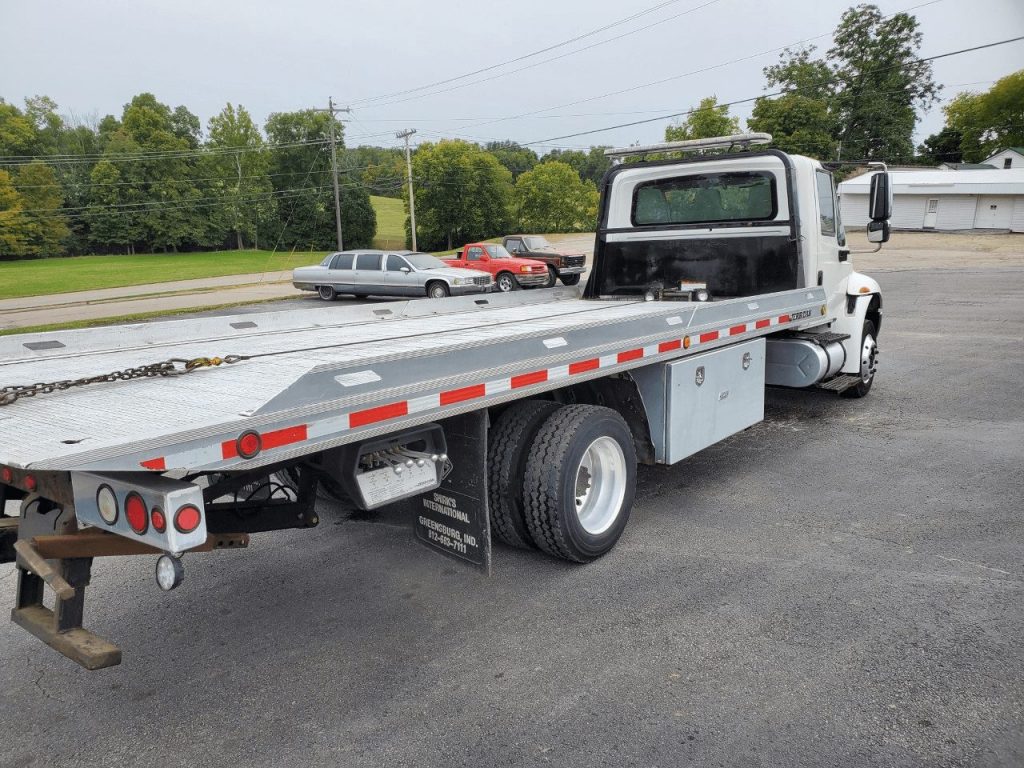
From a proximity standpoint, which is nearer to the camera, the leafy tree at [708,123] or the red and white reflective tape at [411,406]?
the red and white reflective tape at [411,406]

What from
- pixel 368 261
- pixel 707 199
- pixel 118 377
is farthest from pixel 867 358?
pixel 368 261

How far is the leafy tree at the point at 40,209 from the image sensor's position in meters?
69.1

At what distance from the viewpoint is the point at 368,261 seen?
73.6ft

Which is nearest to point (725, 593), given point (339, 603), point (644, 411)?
point (644, 411)

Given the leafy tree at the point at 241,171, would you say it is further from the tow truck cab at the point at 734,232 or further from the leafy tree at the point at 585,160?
the tow truck cab at the point at 734,232

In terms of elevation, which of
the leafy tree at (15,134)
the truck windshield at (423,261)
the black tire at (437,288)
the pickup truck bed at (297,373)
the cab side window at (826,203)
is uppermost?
the leafy tree at (15,134)

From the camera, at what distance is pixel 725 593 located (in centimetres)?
396

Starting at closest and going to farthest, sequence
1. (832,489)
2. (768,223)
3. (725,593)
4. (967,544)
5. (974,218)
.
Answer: (725,593) → (967,544) → (832,489) → (768,223) → (974,218)

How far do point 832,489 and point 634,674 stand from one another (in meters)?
3.03

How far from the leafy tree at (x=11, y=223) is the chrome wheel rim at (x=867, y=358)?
75400 mm

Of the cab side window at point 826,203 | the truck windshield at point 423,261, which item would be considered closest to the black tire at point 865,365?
the cab side window at point 826,203

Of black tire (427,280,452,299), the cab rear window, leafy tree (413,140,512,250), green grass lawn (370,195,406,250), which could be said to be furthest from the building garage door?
the cab rear window

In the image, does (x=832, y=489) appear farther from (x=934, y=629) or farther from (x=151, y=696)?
(x=151, y=696)

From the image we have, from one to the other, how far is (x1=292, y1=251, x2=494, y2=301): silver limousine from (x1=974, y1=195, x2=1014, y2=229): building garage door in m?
39.2
